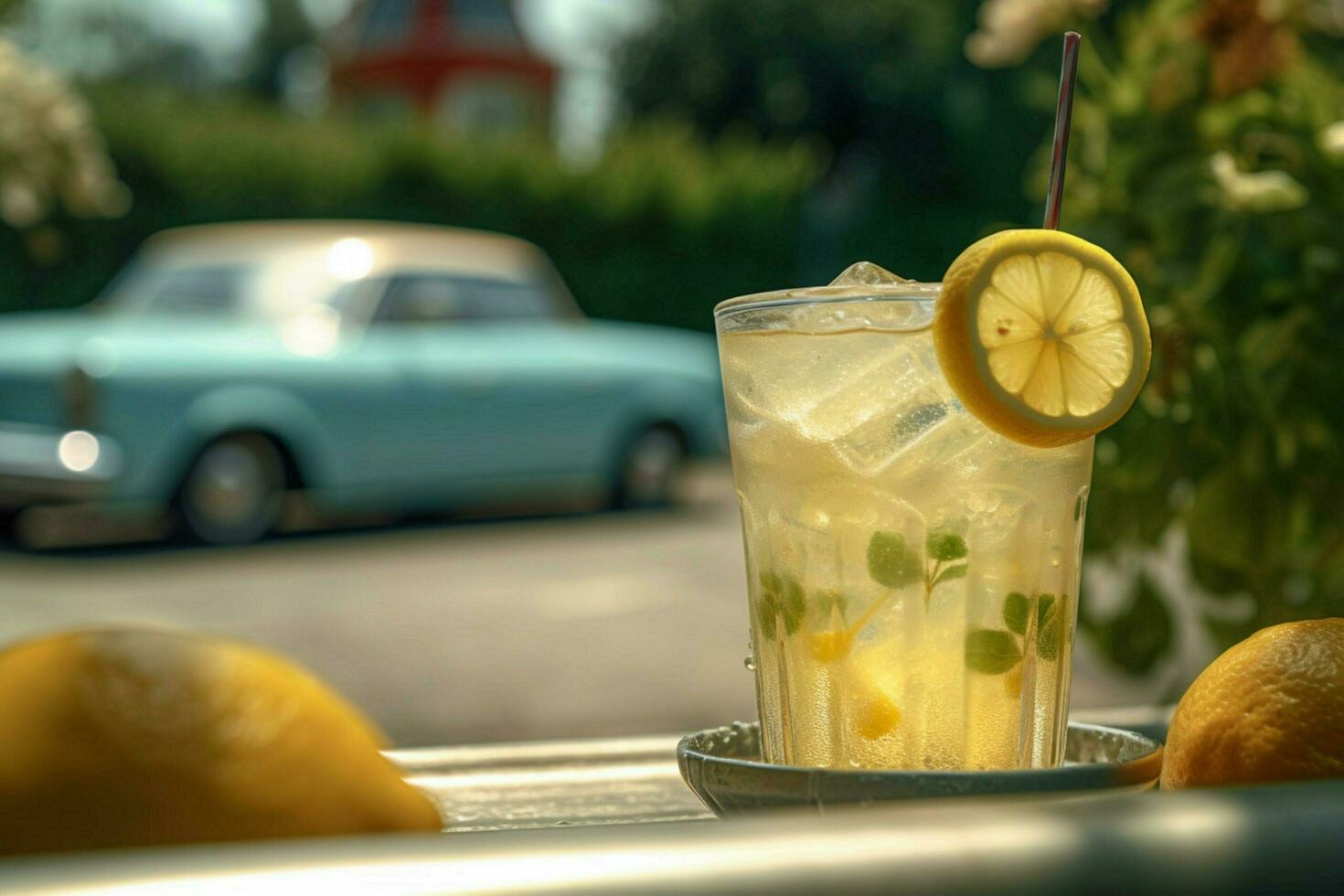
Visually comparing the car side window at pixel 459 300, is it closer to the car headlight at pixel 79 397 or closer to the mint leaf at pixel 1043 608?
the car headlight at pixel 79 397

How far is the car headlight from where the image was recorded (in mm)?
7125

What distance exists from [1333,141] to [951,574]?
2.59 feet

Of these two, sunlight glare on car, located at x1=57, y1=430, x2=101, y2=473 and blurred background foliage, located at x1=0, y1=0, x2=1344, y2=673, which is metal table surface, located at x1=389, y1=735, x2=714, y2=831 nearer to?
blurred background foliage, located at x1=0, y1=0, x2=1344, y2=673

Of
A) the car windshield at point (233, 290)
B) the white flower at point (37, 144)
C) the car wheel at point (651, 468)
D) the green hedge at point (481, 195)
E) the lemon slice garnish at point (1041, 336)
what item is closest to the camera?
the lemon slice garnish at point (1041, 336)

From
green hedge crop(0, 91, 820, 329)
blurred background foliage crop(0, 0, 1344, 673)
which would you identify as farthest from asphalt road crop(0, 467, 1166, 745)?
green hedge crop(0, 91, 820, 329)

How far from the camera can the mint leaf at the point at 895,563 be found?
97 cm

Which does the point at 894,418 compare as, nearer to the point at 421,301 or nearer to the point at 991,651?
the point at 991,651

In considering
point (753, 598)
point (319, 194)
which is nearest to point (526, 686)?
point (753, 598)

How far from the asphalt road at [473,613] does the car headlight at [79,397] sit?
697mm

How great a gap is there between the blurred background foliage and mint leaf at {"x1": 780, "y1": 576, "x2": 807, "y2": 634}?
668mm

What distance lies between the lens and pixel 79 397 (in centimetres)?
714

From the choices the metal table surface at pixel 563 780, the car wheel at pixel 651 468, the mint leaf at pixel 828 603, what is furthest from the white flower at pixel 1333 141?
the car wheel at pixel 651 468

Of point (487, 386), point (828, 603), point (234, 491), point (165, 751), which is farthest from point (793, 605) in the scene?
point (487, 386)

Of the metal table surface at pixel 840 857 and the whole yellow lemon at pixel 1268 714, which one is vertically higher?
the metal table surface at pixel 840 857
